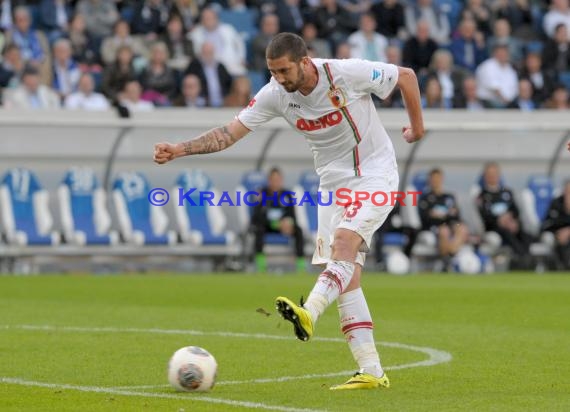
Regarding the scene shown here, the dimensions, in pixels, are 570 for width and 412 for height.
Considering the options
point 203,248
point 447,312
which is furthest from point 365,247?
point 203,248

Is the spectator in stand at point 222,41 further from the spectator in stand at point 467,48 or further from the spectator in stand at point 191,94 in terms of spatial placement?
the spectator in stand at point 467,48

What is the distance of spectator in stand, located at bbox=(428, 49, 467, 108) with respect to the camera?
24281 millimetres

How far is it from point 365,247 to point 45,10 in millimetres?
15937

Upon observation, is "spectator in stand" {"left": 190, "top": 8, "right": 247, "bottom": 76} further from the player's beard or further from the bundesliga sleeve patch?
the player's beard

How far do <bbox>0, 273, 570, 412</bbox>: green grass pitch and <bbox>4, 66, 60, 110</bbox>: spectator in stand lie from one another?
3693mm

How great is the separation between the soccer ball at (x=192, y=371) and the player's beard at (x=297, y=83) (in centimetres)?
172

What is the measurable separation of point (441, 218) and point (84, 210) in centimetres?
590

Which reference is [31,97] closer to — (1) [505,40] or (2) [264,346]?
(1) [505,40]

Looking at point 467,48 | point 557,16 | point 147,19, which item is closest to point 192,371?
point 147,19

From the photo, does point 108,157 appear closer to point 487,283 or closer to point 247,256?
point 247,256

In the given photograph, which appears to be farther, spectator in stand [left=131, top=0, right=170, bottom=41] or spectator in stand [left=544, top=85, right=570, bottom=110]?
spectator in stand [left=544, top=85, right=570, bottom=110]

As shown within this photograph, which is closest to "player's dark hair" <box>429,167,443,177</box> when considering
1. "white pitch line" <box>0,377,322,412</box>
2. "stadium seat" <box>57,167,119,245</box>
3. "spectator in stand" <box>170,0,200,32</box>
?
"spectator in stand" <box>170,0,200,32</box>

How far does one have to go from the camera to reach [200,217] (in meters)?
23.0

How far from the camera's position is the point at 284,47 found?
26.9 ft
